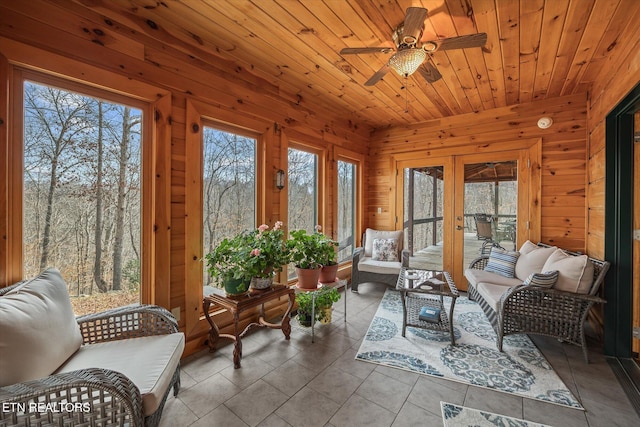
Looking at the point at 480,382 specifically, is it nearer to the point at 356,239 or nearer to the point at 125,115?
the point at 356,239

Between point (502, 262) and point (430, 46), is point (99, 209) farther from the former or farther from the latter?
point (502, 262)

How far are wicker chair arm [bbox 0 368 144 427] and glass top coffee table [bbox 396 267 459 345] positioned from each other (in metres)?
2.05

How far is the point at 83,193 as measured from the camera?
5.91 feet

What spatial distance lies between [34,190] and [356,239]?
3.77 m

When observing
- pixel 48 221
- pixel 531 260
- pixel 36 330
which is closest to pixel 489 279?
pixel 531 260

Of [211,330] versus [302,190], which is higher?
[302,190]

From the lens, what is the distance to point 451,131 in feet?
13.0

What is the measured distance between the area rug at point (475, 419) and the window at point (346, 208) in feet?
8.73

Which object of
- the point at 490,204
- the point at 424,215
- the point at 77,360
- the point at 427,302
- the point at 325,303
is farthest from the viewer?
the point at 424,215

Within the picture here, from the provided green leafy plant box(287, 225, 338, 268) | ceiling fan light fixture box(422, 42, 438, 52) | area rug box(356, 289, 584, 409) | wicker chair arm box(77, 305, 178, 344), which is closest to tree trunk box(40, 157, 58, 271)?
wicker chair arm box(77, 305, 178, 344)

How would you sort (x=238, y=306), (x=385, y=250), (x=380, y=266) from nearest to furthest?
(x=238, y=306) → (x=380, y=266) → (x=385, y=250)

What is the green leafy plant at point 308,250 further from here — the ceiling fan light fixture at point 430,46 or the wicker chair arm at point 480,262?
the wicker chair arm at point 480,262

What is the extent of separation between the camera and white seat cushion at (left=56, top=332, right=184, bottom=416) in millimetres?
1200

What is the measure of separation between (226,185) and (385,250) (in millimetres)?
2408
